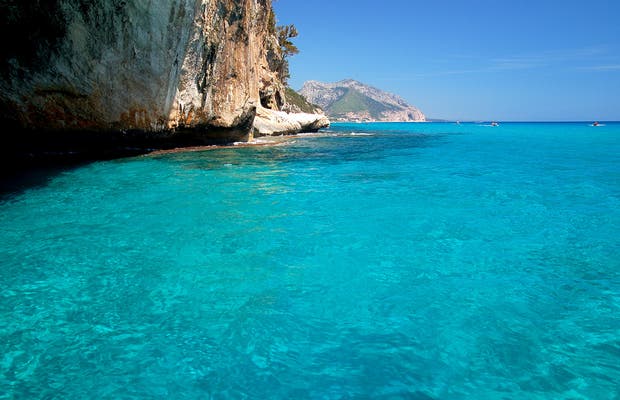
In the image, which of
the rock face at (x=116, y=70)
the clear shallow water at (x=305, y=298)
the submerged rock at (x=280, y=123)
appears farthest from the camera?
the submerged rock at (x=280, y=123)

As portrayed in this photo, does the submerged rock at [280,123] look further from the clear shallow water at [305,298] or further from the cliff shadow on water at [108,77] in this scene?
the clear shallow water at [305,298]

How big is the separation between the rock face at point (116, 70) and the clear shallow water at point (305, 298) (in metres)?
5.03

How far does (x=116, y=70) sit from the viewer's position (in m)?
14.1

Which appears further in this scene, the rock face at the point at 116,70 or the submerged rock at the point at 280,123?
the submerged rock at the point at 280,123

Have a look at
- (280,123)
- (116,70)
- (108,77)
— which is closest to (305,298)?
(108,77)

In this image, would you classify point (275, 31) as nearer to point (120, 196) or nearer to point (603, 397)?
point (120, 196)

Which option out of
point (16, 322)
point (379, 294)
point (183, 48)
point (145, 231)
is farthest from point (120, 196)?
point (183, 48)

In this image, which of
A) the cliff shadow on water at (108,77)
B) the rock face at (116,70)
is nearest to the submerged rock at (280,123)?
the rock face at (116,70)

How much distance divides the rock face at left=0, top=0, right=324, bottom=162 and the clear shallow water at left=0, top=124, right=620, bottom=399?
503 centimetres

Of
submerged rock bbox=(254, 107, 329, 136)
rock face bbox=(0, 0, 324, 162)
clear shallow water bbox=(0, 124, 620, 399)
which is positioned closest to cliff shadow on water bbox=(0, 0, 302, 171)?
rock face bbox=(0, 0, 324, 162)

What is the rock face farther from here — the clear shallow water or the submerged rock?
the submerged rock

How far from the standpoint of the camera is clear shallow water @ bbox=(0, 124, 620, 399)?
3.15 metres

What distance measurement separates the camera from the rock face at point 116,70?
39.4 feet

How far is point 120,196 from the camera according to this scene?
31.0ft
